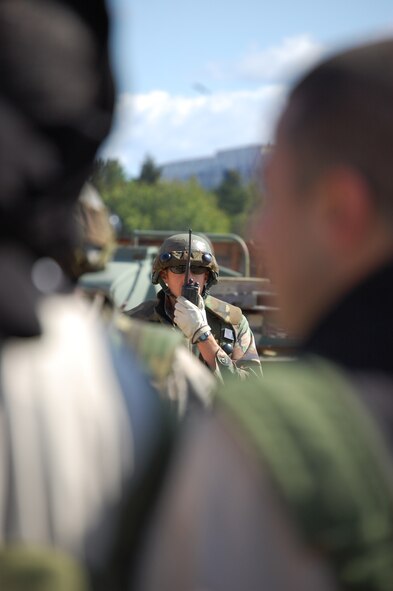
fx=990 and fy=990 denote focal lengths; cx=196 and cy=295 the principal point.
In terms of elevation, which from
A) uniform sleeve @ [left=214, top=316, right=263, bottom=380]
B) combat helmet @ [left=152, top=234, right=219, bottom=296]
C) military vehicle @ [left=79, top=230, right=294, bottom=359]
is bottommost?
military vehicle @ [left=79, top=230, right=294, bottom=359]

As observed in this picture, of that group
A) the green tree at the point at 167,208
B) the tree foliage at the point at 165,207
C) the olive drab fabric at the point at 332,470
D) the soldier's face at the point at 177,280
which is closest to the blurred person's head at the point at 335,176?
the olive drab fabric at the point at 332,470

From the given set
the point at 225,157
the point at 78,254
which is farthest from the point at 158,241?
the point at 225,157

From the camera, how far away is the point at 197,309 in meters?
6.12

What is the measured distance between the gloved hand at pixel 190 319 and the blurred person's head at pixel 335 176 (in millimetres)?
4521

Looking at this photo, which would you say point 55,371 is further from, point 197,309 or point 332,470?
point 197,309

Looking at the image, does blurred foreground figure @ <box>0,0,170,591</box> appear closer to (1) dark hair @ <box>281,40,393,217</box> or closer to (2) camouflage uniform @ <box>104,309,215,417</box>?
(2) camouflage uniform @ <box>104,309,215,417</box>

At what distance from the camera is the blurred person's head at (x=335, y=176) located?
1307 mm

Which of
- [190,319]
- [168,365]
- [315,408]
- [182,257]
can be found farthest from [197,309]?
[315,408]

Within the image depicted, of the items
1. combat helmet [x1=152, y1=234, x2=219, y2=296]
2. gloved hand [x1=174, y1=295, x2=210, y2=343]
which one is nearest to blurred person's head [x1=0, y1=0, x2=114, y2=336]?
gloved hand [x1=174, y1=295, x2=210, y2=343]

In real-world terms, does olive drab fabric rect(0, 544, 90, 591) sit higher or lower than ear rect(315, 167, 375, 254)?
lower

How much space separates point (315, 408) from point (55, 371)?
14.8 inches

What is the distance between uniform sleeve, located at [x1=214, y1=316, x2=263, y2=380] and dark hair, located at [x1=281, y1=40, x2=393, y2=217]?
4334 mm

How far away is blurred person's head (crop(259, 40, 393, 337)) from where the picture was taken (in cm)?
131

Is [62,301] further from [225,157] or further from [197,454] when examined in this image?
[225,157]
